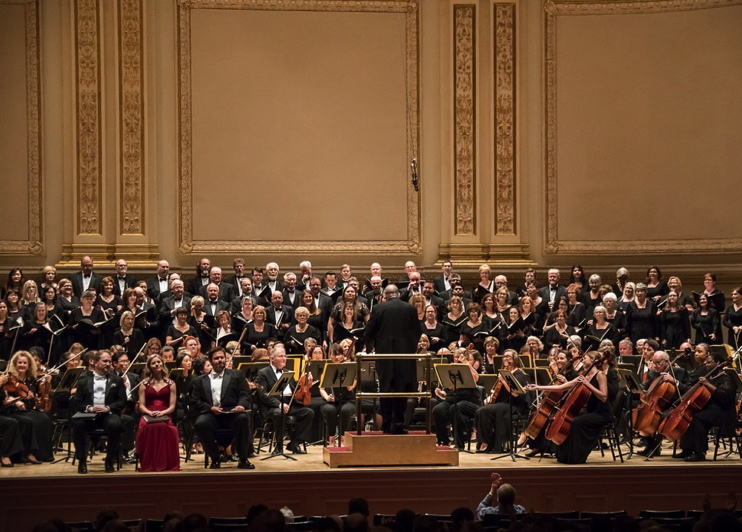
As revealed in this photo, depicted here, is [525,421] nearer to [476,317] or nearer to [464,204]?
[476,317]

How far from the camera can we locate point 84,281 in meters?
13.7

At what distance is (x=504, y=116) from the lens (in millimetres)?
15523

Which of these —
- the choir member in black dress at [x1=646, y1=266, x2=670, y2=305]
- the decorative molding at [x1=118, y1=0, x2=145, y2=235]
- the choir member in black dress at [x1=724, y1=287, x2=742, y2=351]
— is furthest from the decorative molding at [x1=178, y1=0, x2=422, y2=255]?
the choir member in black dress at [x1=724, y1=287, x2=742, y2=351]

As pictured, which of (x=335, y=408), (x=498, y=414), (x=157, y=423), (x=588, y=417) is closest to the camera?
(x=157, y=423)

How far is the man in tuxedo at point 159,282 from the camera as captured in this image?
44.3ft

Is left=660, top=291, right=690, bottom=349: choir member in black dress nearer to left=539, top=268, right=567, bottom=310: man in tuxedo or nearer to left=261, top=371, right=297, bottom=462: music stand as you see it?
left=539, top=268, right=567, bottom=310: man in tuxedo

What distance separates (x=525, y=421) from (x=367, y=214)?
5567 mm

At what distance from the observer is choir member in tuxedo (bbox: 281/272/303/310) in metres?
13.1

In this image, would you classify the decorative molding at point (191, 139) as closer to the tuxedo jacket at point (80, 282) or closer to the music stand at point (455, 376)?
the tuxedo jacket at point (80, 282)

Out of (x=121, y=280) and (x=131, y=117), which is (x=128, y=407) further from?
(x=131, y=117)

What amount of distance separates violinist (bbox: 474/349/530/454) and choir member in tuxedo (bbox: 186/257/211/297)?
170 inches

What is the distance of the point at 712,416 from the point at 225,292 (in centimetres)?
603

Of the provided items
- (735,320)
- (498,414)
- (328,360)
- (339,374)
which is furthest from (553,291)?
(339,374)

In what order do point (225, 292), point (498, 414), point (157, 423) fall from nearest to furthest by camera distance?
point (157, 423), point (498, 414), point (225, 292)
